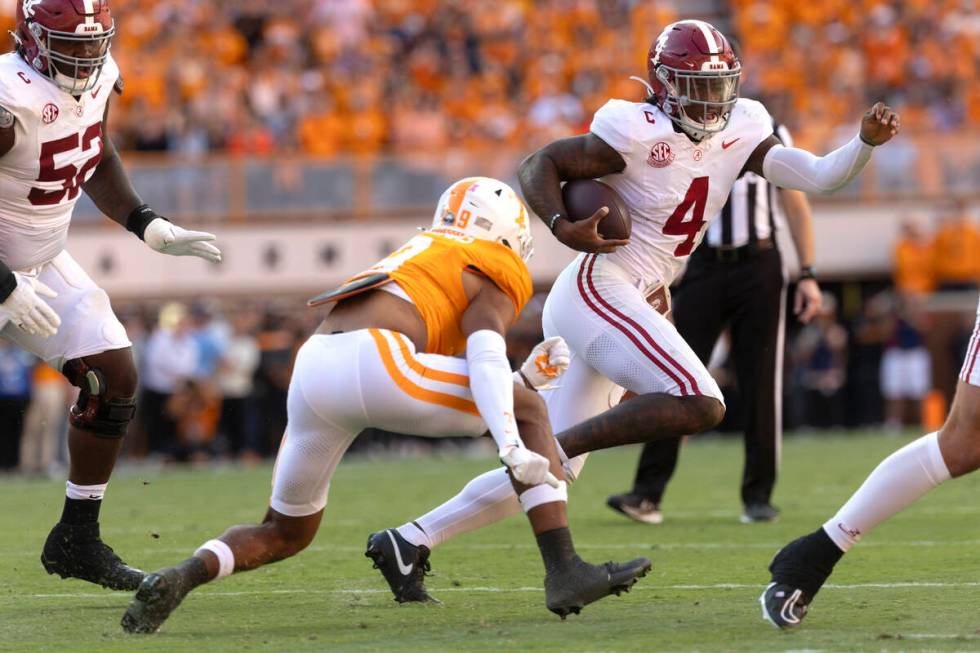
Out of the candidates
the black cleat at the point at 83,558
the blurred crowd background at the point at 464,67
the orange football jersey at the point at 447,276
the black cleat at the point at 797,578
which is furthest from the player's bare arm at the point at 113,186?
the blurred crowd background at the point at 464,67

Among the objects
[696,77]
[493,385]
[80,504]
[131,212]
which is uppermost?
[696,77]

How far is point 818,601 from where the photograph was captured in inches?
203

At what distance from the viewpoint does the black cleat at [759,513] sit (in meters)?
7.75

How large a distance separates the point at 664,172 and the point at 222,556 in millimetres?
2003

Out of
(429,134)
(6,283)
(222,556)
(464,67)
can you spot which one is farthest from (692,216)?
(464,67)

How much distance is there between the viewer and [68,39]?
5.40m

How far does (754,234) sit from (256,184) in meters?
9.95

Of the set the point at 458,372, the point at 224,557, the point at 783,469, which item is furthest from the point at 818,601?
the point at 783,469

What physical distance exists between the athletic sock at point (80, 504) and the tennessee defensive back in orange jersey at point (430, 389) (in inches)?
40.1

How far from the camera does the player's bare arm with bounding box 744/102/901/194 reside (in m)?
5.19

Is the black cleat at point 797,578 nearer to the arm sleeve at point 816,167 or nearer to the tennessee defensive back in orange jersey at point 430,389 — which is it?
the tennessee defensive back in orange jersey at point 430,389

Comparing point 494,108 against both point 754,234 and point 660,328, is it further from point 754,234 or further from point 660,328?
point 660,328

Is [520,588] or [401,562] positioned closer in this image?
[401,562]

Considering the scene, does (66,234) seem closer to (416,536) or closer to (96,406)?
(96,406)
